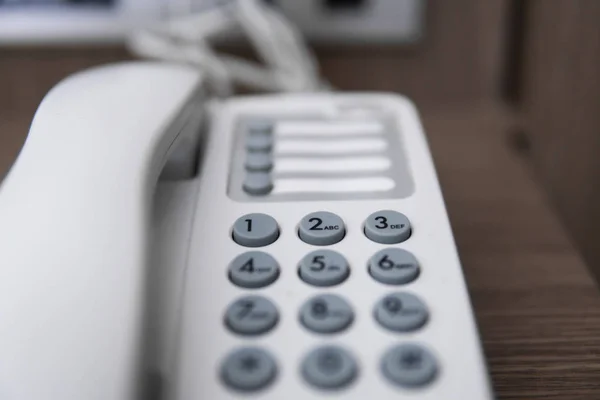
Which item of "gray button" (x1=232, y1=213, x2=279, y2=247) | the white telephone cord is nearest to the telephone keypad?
"gray button" (x1=232, y1=213, x2=279, y2=247)

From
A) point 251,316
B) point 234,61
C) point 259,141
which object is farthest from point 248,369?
point 234,61

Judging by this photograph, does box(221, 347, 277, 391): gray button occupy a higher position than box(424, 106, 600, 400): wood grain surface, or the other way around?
box(424, 106, 600, 400): wood grain surface

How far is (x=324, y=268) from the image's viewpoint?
0.20m

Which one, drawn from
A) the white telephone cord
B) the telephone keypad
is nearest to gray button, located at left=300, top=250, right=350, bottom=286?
the telephone keypad

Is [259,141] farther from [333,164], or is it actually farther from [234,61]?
[234,61]

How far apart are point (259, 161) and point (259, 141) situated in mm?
15

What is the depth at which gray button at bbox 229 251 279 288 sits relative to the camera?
199 mm

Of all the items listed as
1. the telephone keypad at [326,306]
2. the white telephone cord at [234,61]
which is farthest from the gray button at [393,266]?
the white telephone cord at [234,61]

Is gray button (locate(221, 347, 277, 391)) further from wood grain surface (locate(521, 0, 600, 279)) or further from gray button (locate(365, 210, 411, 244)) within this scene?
wood grain surface (locate(521, 0, 600, 279))

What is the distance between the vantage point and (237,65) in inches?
15.2

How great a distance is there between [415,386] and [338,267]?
5 centimetres

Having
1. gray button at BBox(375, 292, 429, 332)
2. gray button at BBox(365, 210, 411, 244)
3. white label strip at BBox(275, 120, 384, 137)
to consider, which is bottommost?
gray button at BBox(375, 292, 429, 332)

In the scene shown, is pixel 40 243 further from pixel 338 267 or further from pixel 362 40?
pixel 362 40

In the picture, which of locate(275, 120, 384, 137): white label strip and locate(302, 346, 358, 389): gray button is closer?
locate(302, 346, 358, 389): gray button
